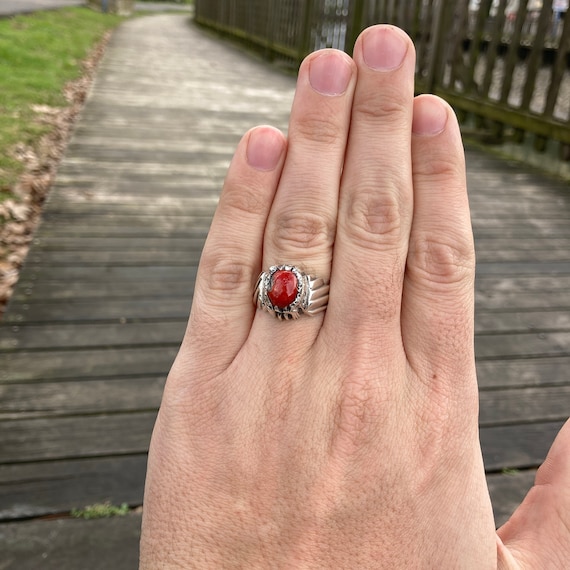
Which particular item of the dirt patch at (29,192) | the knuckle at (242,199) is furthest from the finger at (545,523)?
the dirt patch at (29,192)

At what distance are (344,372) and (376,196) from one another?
1.06 ft

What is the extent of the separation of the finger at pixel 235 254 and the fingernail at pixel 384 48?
0.21 metres

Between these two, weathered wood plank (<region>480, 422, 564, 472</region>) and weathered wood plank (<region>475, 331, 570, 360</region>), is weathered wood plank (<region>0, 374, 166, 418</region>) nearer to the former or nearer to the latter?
weathered wood plank (<region>480, 422, 564, 472</region>)

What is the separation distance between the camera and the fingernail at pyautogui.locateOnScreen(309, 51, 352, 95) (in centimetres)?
96

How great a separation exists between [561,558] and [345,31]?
8.69 metres

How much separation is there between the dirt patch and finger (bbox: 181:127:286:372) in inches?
78.4

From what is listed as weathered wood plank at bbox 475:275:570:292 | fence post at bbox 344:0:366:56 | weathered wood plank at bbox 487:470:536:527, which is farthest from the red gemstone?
fence post at bbox 344:0:366:56

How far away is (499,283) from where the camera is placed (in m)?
3.27

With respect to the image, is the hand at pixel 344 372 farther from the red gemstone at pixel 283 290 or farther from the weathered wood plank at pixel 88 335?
the weathered wood plank at pixel 88 335

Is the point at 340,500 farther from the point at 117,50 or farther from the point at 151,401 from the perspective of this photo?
the point at 117,50

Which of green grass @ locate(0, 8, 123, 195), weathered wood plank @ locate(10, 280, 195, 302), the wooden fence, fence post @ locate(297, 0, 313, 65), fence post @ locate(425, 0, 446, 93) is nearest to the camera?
weathered wood plank @ locate(10, 280, 195, 302)

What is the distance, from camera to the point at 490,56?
217 inches

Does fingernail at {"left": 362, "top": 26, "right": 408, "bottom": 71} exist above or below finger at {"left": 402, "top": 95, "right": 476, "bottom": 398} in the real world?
above

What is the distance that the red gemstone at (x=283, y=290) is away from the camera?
951 millimetres
